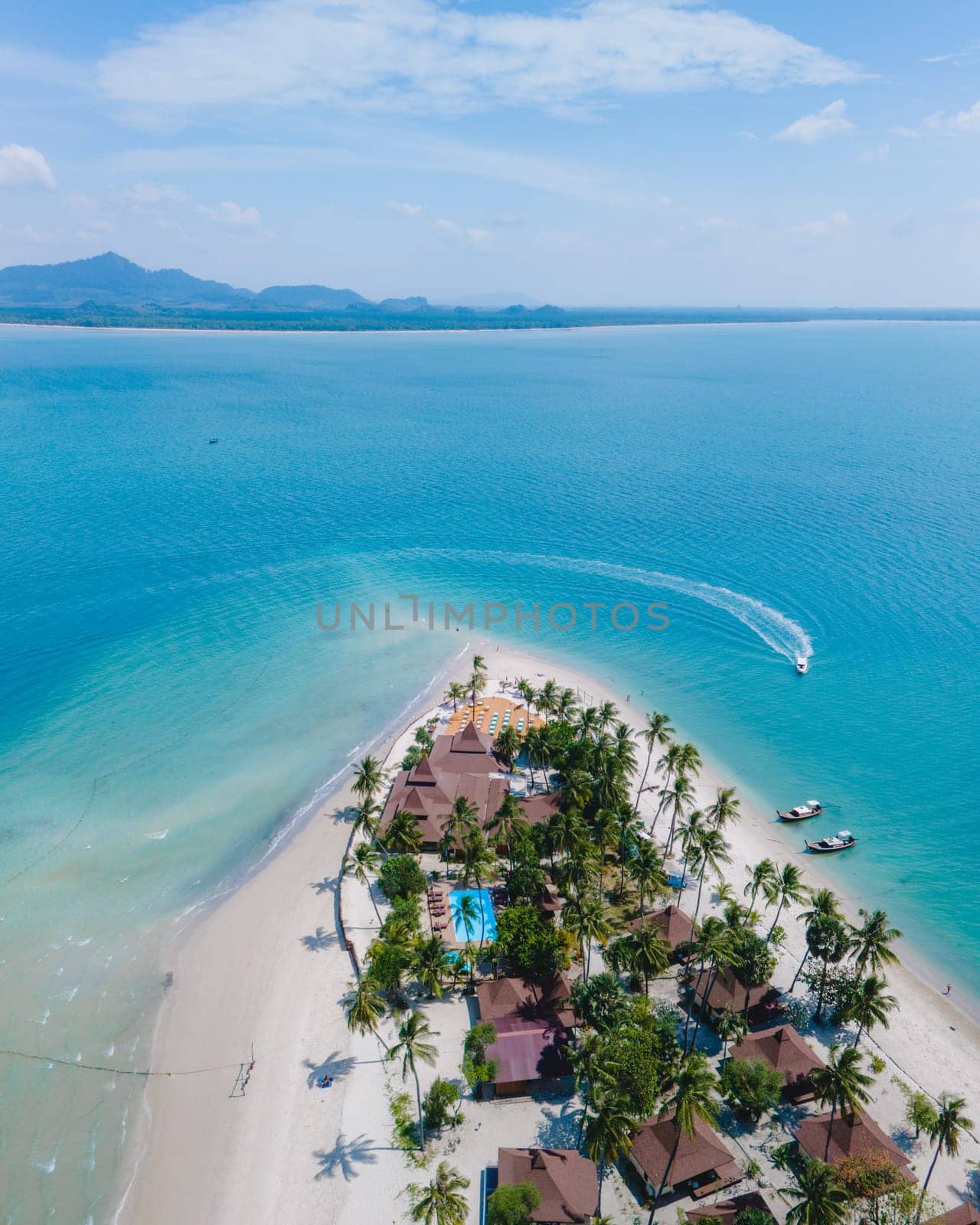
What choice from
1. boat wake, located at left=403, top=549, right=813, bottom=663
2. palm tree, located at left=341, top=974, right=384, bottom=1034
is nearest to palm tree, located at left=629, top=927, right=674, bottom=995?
palm tree, located at left=341, top=974, right=384, bottom=1034

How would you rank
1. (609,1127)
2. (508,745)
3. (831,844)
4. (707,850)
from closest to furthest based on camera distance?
(609,1127)
(707,850)
(831,844)
(508,745)

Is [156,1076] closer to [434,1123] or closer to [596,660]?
[434,1123]

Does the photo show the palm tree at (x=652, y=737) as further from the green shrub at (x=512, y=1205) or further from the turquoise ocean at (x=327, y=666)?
the green shrub at (x=512, y=1205)

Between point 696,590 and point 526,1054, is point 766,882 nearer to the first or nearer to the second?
point 526,1054

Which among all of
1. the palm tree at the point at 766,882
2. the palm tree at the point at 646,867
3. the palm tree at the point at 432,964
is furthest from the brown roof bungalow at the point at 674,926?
the palm tree at the point at 432,964

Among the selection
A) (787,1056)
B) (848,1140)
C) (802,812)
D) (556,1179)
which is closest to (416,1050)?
(556,1179)

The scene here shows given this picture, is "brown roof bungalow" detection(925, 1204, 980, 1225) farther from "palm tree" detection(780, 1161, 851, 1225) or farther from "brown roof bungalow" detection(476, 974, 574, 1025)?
"brown roof bungalow" detection(476, 974, 574, 1025)

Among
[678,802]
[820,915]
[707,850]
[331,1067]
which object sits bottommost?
[331,1067]
